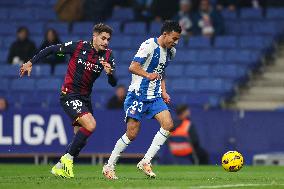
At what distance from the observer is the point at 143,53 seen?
44.1 feet

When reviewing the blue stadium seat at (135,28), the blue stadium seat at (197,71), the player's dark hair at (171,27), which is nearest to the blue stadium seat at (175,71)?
the blue stadium seat at (197,71)

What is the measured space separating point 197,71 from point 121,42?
89.2 inches

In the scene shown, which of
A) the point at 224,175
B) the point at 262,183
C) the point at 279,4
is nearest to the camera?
the point at 262,183

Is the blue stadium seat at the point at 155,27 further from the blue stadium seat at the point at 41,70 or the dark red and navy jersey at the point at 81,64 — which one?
the dark red and navy jersey at the point at 81,64

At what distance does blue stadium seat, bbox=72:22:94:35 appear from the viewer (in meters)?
25.3

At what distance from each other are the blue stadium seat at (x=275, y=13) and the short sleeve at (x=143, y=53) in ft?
37.4

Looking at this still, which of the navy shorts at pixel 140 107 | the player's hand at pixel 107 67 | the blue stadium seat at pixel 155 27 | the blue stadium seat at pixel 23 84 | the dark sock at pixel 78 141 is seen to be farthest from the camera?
the blue stadium seat at pixel 155 27

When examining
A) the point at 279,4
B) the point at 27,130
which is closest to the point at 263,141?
the point at 27,130

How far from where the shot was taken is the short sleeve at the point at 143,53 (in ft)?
43.8

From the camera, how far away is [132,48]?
2448 centimetres

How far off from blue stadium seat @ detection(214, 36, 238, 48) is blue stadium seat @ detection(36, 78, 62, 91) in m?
3.70

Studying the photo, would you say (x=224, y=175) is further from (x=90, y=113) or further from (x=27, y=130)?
(x=27, y=130)

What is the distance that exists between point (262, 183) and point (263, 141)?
7.69m

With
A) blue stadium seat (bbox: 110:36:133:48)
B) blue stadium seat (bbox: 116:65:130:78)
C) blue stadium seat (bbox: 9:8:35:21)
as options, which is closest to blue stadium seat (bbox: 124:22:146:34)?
blue stadium seat (bbox: 110:36:133:48)
